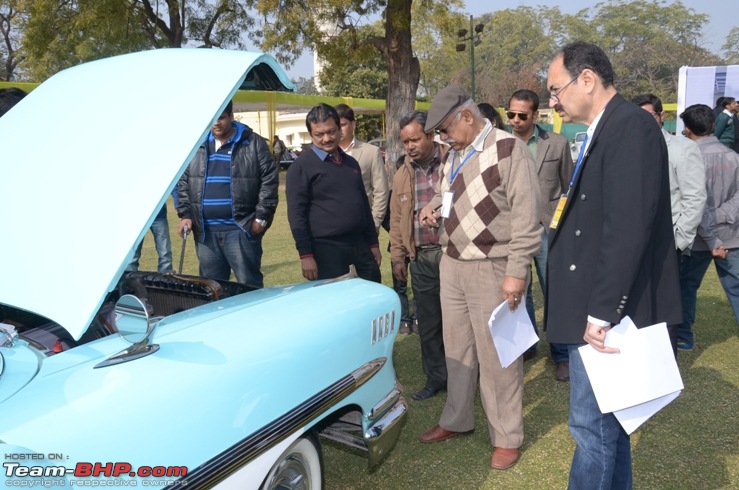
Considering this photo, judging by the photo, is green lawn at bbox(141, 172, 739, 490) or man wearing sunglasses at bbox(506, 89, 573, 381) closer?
green lawn at bbox(141, 172, 739, 490)

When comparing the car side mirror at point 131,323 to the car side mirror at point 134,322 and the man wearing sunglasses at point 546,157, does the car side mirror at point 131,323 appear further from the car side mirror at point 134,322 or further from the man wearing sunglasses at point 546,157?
the man wearing sunglasses at point 546,157

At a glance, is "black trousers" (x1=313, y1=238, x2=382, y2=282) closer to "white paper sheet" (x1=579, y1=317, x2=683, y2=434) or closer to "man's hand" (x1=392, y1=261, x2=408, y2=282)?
"man's hand" (x1=392, y1=261, x2=408, y2=282)

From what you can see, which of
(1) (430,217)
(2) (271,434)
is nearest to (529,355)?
(1) (430,217)

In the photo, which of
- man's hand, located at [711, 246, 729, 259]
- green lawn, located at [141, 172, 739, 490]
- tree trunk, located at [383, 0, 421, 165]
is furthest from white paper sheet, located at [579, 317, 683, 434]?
tree trunk, located at [383, 0, 421, 165]

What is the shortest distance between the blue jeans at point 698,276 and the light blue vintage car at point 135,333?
3.25 metres

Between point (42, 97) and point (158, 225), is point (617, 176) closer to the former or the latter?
point (42, 97)

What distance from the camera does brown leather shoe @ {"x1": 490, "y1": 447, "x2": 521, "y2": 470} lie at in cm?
320

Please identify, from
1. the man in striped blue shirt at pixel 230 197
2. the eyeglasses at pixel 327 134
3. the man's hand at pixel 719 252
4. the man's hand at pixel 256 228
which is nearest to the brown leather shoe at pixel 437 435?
the man in striped blue shirt at pixel 230 197

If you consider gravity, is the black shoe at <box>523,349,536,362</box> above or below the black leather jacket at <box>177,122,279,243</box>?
below

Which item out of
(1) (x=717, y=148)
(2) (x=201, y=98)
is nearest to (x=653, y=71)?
(1) (x=717, y=148)

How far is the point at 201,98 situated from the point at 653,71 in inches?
2557

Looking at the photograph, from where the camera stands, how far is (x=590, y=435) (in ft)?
7.37

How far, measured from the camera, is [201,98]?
2008 mm

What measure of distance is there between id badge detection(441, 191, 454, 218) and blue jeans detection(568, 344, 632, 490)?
1.17 m
